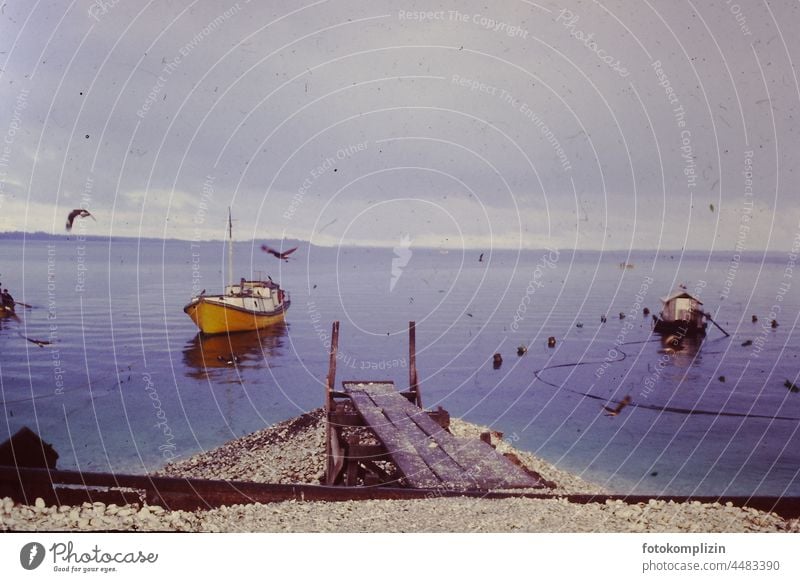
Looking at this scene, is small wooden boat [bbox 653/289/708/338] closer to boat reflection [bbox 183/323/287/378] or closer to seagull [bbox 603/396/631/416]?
seagull [bbox 603/396/631/416]

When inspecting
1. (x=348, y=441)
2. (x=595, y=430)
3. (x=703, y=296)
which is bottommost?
(x=595, y=430)

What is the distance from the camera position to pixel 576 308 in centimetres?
3741

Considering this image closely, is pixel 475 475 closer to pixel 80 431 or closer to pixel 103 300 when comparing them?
pixel 80 431

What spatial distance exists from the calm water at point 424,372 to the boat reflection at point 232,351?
0.14 metres

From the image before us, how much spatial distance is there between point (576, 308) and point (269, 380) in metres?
19.8

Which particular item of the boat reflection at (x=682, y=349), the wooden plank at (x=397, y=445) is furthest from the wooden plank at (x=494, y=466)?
the boat reflection at (x=682, y=349)

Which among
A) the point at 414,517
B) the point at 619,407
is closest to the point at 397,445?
the point at 414,517

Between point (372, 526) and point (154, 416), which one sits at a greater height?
point (372, 526)

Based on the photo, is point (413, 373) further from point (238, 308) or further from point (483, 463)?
point (238, 308)

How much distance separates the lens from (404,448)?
862 centimetres

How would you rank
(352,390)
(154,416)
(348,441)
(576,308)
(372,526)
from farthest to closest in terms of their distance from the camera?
(576,308)
(154,416)
(352,390)
(348,441)
(372,526)

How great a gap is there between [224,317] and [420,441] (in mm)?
13588

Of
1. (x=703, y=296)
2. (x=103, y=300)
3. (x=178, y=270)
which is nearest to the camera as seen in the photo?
(x=103, y=300)

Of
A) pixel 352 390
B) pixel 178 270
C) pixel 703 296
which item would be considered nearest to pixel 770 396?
pixel 703 296
